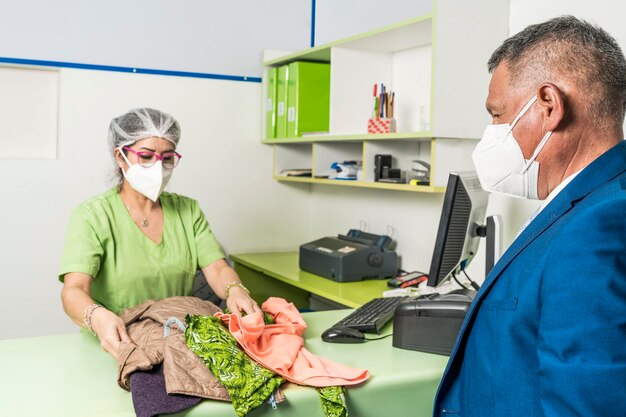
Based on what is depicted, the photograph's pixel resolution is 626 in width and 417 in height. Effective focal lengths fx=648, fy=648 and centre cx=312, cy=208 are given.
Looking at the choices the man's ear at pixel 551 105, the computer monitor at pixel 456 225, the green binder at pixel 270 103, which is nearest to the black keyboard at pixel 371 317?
the computer monitor at pixel 456 225

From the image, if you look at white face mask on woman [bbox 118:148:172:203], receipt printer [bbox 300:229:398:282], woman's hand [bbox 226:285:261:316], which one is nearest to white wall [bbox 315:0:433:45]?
receipt printer [bbox 300:229:398:282]

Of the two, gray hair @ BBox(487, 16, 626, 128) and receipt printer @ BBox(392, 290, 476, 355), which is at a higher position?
gray hair @ BBox(487, 16, 626, 128)

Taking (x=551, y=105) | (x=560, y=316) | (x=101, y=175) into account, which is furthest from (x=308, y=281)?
(x=560, y=316)

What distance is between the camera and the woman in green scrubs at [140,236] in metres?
2.13

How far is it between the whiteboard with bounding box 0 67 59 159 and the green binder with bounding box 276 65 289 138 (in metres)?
1.18

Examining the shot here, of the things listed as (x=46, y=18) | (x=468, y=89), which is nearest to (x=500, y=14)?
(x=468, y=89)

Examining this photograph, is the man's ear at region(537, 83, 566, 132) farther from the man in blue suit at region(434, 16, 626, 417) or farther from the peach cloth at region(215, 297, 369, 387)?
the peach cloth at region(215, 297, 369, 387)

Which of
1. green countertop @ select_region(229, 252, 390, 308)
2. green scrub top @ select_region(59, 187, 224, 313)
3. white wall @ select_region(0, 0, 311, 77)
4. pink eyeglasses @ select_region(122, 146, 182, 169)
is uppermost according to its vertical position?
white wall @ select_region(0, 0, 311, 77)

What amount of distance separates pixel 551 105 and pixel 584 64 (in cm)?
9

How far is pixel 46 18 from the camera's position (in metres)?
3.26

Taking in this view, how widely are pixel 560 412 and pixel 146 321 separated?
112 centimetres

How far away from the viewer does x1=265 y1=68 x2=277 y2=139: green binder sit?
147 inches

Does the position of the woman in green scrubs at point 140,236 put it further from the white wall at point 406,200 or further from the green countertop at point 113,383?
the white wall at point 406,200

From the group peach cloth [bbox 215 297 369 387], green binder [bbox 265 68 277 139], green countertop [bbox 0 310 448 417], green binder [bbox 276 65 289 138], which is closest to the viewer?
green countertop [bbox 0 310 448 417]
